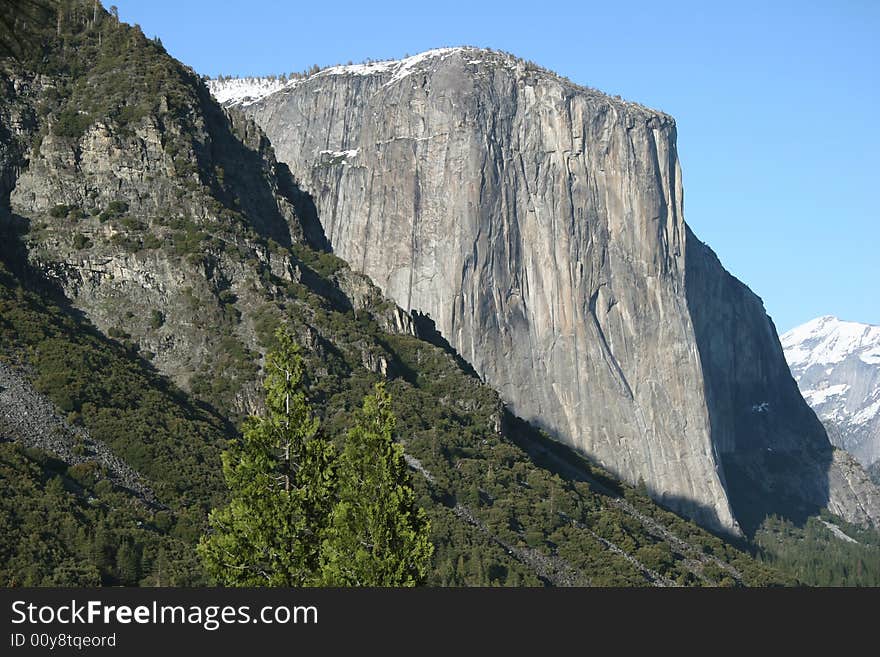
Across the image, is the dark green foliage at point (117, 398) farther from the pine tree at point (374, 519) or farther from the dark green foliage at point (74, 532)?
the pine tree at point (374, 519)

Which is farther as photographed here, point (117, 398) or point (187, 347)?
point (187, 347)

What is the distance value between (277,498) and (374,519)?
121 inches

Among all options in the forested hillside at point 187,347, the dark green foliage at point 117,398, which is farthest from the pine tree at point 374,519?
the dark green foliage at point 117,398

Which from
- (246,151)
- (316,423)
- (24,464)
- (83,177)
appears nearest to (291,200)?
(246,151)

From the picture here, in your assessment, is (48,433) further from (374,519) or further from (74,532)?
(374,519)

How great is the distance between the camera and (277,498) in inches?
1764

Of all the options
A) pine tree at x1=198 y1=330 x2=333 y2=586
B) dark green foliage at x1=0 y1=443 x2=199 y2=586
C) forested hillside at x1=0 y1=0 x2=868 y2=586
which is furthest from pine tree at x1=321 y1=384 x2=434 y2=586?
forested hillside at x1=0 y1=0 x2=868 y2=586

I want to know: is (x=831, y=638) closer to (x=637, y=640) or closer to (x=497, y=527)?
(x=637, y=640)

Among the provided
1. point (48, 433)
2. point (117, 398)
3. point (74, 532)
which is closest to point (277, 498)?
point (74, 532)

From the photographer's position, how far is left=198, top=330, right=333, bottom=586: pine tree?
146 feet

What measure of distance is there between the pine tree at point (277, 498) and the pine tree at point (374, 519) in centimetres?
71

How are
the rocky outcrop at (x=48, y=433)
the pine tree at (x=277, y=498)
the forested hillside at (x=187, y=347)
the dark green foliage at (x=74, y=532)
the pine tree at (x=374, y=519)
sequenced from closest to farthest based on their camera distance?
the pine tree at (x=277, y=498) → the pine tree at (x=374, y=519) → the dark green foliage at (x=74, y=532) → the rocky outcrop at (x=48, y=433) → the forested hillside at (x=187, y=347)

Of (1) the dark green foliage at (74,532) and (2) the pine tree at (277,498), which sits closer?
(2) the pine tree at (277,498)

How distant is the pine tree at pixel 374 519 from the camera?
4484cm
